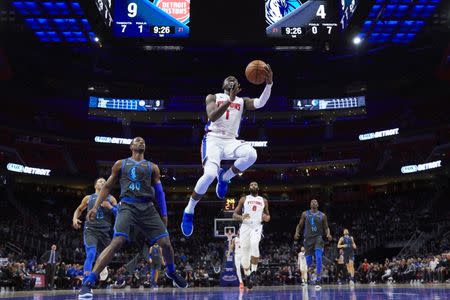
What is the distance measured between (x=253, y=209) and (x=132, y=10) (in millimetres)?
16070

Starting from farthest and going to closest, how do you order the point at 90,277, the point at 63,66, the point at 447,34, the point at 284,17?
the point at 63,66 → the point at 447,34 → the point at 284,17 → the point at 90,277

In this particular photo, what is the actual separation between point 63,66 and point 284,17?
81.4 ft

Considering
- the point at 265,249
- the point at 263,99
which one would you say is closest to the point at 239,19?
the point at 263,99

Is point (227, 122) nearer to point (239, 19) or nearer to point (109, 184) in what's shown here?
point (109, 184)

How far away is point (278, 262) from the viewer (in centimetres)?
3356

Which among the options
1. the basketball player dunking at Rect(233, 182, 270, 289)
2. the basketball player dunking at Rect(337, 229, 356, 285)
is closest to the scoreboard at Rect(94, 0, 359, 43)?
the basketball player dunking at Rect(337, 229, 356, 285)

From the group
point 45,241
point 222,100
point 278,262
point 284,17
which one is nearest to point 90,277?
point 222,100

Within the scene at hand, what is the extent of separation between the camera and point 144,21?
26031mm

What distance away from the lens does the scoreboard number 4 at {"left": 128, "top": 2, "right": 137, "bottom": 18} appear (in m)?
26.0

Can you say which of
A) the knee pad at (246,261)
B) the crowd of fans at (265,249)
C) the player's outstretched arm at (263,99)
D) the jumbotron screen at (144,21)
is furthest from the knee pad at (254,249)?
the jumbotron screen at (144,21)

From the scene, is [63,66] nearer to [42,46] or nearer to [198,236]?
[42,46]

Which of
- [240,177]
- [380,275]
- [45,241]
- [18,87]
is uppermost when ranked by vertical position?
[18,87]

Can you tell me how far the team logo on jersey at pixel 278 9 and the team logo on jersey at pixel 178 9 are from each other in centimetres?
425

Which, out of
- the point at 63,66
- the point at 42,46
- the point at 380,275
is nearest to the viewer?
the point at 380,275
